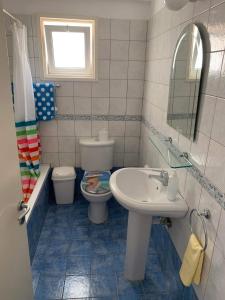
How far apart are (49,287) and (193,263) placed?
115 centimetres

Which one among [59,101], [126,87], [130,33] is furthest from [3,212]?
[130,33]

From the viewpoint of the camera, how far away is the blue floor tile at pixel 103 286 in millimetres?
1748

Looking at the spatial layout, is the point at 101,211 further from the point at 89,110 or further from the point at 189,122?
the point at 189,122

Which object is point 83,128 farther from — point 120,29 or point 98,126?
point 120,29

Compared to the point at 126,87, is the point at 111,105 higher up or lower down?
lower down

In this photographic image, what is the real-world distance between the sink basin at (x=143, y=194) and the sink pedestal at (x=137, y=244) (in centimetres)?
14

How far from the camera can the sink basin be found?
142cm

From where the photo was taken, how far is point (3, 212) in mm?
1013

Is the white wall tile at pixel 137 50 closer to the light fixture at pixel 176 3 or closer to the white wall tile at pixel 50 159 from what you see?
the light fixture at pixel 176 3

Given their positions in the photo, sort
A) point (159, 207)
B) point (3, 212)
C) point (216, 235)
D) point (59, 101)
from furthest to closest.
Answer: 1. point (59, 101)
2. point (159, 207)
3. point (216, 235)
4. point (3, 212)

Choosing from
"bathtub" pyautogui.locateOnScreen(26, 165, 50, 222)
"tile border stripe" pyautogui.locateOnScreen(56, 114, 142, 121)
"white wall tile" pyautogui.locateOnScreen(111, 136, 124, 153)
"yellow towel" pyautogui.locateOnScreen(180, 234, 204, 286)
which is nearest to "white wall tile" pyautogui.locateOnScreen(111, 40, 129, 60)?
"tile border stripe" pyautogui.locateOnScreen(56, 114, 142, 121)

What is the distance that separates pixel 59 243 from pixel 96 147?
3.50 feet

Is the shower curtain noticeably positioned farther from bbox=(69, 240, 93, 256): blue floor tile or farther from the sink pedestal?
the sink pedestal

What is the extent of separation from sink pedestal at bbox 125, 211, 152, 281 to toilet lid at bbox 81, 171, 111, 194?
672 millimetres
